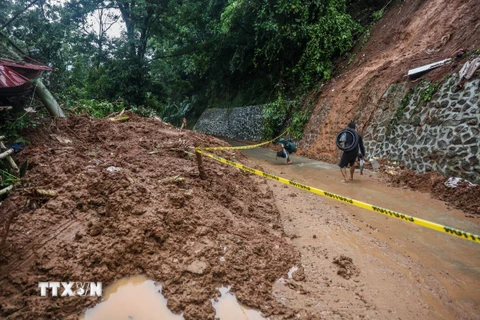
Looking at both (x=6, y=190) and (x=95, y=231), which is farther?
(x=6, y=190)

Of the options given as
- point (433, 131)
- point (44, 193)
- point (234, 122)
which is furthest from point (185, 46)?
point (44, 193)

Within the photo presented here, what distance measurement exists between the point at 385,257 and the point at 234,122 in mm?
14827

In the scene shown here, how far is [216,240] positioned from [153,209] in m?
0.90

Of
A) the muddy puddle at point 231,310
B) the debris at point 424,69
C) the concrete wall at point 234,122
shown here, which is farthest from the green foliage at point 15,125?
the concrete wall at point 234,122

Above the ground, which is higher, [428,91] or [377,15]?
[377,15]

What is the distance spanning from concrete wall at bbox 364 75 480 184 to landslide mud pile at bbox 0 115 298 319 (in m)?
4.39

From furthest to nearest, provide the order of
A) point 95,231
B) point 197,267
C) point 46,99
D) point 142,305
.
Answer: point 46,99
point 95,231
point 197,267
point 142,305

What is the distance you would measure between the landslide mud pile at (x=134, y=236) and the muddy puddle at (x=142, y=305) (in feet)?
0.24

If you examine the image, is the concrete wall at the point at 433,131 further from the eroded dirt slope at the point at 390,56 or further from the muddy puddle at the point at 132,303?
the muddy puddle at the point at 132,303

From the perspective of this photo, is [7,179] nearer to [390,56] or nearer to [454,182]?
[454,182]

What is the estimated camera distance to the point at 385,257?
11.8ft

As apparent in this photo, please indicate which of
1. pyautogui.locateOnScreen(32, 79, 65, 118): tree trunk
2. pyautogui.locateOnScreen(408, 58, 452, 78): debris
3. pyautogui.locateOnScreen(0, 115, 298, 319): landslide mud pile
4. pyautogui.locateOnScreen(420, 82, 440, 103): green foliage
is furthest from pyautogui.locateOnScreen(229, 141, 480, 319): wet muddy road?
pyautogui.locateOnScreen(32, 79, 65, 118): tree trunk

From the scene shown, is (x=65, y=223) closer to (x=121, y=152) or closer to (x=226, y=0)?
(x=121, y=152)

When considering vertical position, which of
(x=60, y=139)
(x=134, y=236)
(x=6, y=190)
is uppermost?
(x=60, y=139)
